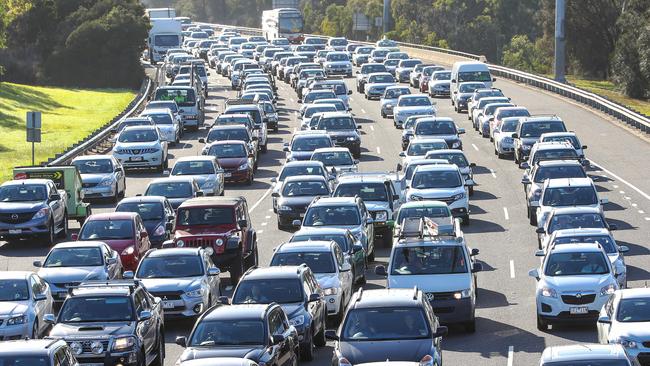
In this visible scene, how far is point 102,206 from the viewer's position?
4647 cm

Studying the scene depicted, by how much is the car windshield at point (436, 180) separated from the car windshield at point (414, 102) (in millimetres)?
25468

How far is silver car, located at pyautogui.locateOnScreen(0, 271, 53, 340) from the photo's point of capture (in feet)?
82.7

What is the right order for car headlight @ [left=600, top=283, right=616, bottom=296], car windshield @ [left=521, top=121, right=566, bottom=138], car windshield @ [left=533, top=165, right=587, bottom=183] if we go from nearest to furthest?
car headlight @ [left=600, top=283, right=616, bottom=296] → car windshield @ [left=533, top=165, right=587, bottom=183] → car windshield @ [left=521, top=121, right=566, bottom=138]

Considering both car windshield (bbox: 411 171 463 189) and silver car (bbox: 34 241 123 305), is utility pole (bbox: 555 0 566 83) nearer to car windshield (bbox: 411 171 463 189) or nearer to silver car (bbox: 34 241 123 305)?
car windshield (bbox: 411 171 463 189)

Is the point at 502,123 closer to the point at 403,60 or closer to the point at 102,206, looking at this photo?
the point at 102,206

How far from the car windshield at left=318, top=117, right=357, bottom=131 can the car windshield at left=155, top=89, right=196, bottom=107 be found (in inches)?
519

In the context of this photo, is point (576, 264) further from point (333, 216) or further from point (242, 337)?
point (333, 216)

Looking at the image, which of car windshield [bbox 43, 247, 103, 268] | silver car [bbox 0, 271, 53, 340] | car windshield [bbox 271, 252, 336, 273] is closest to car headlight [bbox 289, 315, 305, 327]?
car windshield [bbox 271, 252, 336, 273]

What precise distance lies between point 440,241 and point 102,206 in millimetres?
20176

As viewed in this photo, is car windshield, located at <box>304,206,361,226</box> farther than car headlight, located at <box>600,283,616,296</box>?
Yes

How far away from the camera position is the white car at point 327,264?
1101 inches

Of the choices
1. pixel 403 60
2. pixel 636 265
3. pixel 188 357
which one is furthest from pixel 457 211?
pixel 403 60

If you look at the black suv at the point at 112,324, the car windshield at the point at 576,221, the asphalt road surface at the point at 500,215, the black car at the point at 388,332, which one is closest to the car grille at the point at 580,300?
the asphalt road surface at the point at 500,215

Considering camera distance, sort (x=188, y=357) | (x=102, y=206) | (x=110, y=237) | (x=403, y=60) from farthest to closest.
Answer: (x=403, y=60), (x=102, y=206), (x=110, y=237), (x=188, y=357)
